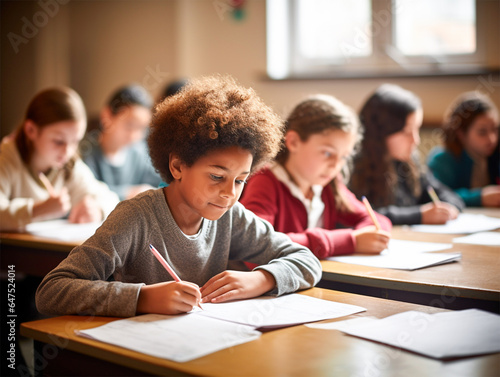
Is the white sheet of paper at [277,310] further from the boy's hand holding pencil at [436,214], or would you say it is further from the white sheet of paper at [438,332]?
the boy's hand holding pencil at [436,214]

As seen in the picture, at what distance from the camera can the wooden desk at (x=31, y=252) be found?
1659 millimetres

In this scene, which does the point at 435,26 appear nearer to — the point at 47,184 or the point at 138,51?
the point at 138,51

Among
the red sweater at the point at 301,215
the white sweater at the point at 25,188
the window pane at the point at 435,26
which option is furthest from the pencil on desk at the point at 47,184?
the window pane at the point at 435,26

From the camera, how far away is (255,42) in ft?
12.8

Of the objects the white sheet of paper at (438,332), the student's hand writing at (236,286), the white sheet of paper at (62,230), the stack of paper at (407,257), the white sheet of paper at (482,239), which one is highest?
the white sheet of paper at (62,230)

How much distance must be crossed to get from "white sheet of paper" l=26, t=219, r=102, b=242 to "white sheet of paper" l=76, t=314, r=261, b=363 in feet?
2.66

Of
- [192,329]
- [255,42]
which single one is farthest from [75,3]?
[192,329]

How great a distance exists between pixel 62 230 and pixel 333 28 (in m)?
2.57

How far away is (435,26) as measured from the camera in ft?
11.8

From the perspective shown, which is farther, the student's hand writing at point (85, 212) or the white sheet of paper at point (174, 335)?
the student's hand writing at point (85, 212)

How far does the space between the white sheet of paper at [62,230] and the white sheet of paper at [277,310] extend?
78 cm

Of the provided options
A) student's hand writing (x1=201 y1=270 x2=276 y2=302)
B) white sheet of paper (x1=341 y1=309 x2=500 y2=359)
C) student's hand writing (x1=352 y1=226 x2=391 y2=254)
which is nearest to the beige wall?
student's hand writing (x1=352 y1=226 x2=391 y2=254)

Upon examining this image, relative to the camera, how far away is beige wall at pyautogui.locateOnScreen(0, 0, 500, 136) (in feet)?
12.8

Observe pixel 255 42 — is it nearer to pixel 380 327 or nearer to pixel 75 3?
pixel 75 3
